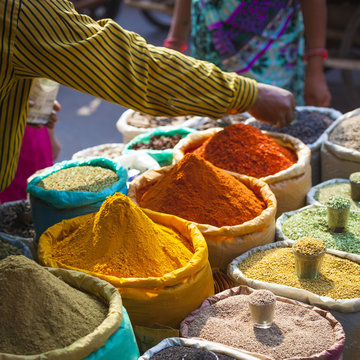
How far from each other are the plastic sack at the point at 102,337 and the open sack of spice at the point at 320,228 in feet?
1.96

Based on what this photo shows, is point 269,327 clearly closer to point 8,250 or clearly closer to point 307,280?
point 307,280

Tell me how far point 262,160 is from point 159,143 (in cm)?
49

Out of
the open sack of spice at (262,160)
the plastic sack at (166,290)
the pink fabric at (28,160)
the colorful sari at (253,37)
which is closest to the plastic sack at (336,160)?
the open sack of spice at (262,160)

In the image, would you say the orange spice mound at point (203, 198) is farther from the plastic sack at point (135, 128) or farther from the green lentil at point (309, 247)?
the plastic sack at point (135, 128)

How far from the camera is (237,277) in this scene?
1187 millimetres

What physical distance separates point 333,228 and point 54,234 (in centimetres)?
72

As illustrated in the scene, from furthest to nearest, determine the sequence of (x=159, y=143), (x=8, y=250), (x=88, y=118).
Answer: (x=88, y=118) → (x=159, y=143) → (x=8, y=250)

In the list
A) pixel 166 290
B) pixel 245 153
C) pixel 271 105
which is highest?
pixel 271 105

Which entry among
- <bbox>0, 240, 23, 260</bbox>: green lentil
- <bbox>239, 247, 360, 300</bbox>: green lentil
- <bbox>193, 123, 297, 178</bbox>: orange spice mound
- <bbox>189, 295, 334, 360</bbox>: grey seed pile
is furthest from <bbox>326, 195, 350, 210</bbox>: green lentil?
<bbox>0, 240, 23, 260</bbox>: green lentil

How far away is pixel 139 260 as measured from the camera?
3.51ft

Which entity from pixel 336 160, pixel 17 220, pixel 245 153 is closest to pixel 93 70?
pixel 245 153

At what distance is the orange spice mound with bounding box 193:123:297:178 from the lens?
153cm

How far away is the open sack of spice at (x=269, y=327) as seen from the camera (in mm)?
969

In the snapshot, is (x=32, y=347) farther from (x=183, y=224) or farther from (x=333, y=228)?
(x=333, y=228)
